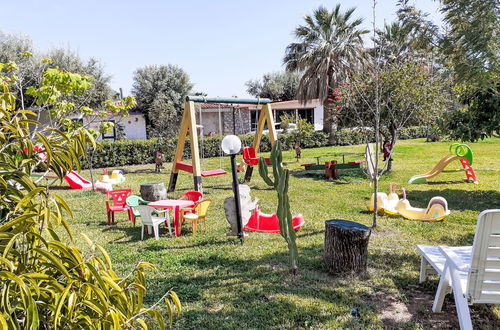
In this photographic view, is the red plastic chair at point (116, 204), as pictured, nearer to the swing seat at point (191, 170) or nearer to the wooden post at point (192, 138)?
the wooden post at point (192, 138)

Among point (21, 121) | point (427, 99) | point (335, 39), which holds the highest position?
point (335, 39)

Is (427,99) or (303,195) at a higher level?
(427,99)

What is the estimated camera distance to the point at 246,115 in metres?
32.8

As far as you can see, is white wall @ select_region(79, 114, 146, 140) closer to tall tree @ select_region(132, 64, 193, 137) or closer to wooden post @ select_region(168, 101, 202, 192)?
tall tree @ select_region(132, 64, 193, 137)

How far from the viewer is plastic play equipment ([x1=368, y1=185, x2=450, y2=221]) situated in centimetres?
687

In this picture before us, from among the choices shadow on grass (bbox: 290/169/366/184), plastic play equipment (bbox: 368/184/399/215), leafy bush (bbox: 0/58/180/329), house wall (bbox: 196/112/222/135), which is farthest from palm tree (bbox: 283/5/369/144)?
leafy bush (bbox: 0/58/180/329)

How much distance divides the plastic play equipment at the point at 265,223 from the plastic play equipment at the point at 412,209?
2.41m

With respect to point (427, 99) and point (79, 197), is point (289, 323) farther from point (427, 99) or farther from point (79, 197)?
point (79, 197)

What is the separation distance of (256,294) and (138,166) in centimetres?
1571

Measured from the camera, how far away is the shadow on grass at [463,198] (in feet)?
26.6

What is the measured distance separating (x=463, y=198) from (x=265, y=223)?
6.03 metres

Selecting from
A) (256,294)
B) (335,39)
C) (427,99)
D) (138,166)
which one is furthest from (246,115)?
(256,294)

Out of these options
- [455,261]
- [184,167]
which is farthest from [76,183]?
[455,261]

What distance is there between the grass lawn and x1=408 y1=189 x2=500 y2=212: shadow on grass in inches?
1.0
